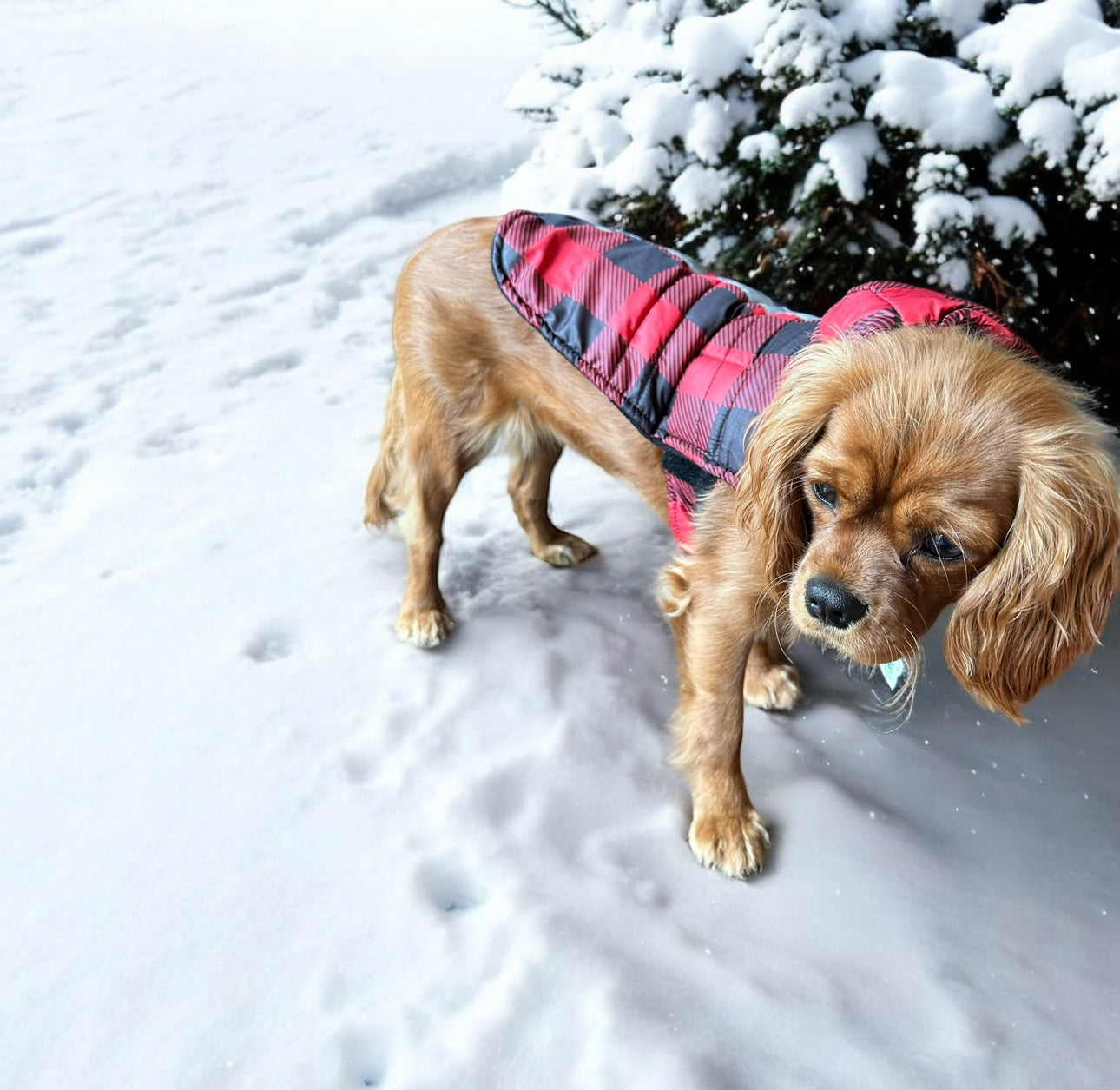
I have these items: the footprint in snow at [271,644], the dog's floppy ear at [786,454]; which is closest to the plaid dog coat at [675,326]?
the dog's floppy ear at [786,454]

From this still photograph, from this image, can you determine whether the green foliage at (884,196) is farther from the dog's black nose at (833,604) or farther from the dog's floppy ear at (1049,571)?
the dog's black nose at (833,604)

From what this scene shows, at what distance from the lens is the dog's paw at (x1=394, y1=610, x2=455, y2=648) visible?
2.78m

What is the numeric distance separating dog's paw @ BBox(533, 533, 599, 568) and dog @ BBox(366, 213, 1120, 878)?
0.54 metres

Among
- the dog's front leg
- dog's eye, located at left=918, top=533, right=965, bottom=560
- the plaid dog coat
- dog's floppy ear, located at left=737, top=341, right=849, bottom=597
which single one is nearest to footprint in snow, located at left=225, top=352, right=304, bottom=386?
the plaid dog coat

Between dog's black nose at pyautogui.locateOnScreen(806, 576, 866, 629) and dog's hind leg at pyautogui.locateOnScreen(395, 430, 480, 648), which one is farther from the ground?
dog's black nose at pyautogui.locateOnScreen(806, 576, 866, 629)

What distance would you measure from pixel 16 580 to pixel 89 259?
8.81 feet

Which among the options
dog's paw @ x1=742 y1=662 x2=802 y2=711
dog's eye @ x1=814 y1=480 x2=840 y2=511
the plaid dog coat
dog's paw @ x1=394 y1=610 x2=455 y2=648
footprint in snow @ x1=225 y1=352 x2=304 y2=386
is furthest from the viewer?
footprint in snow @ x1=225 y1=352 x2=304 y2=386

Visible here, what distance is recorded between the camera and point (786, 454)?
6.01 feet

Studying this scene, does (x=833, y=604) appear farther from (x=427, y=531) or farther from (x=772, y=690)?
(x=427, y=531)

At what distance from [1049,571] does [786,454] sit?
0.50 meters

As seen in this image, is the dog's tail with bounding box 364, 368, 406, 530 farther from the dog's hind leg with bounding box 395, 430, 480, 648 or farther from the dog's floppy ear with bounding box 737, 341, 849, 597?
the dog's floppy ear with bounding box 737, 341, 849, 597

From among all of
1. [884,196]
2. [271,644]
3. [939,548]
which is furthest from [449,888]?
[884,196]

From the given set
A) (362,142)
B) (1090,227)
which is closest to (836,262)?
(1090,227)

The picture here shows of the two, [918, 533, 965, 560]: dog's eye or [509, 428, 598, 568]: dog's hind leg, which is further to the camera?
[509, 428, 598, 568]: dog's hind leg
